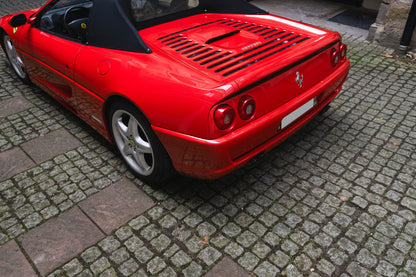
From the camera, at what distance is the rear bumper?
2428 millimetres

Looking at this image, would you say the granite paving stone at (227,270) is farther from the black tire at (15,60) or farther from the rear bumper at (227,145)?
the black tire at (15,60)

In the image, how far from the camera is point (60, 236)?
9.03ft

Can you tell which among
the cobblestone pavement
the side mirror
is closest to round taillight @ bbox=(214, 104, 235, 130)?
the cobblestone pavement

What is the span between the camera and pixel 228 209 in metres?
2.95

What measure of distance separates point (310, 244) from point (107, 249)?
1.51 m

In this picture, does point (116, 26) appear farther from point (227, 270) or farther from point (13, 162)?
point (227, 270)

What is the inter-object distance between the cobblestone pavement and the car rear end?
1.67ft

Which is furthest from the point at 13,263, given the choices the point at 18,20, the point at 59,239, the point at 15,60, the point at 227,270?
the point at 15,60

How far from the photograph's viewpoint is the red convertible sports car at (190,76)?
2.46m

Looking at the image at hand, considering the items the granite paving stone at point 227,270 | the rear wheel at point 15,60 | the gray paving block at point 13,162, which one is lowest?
the gray paving block at point 13,162

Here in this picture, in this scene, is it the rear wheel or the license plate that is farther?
the rear wheel

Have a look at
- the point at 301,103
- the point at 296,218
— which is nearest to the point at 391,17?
the point at 301,103

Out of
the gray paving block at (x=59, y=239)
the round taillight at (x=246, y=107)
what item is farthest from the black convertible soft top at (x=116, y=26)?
the gray paving block at (x=59, y=239)

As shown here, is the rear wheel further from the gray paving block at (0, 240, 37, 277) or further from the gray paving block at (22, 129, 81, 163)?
the gray paving block at (0, 240, 37, 277)
